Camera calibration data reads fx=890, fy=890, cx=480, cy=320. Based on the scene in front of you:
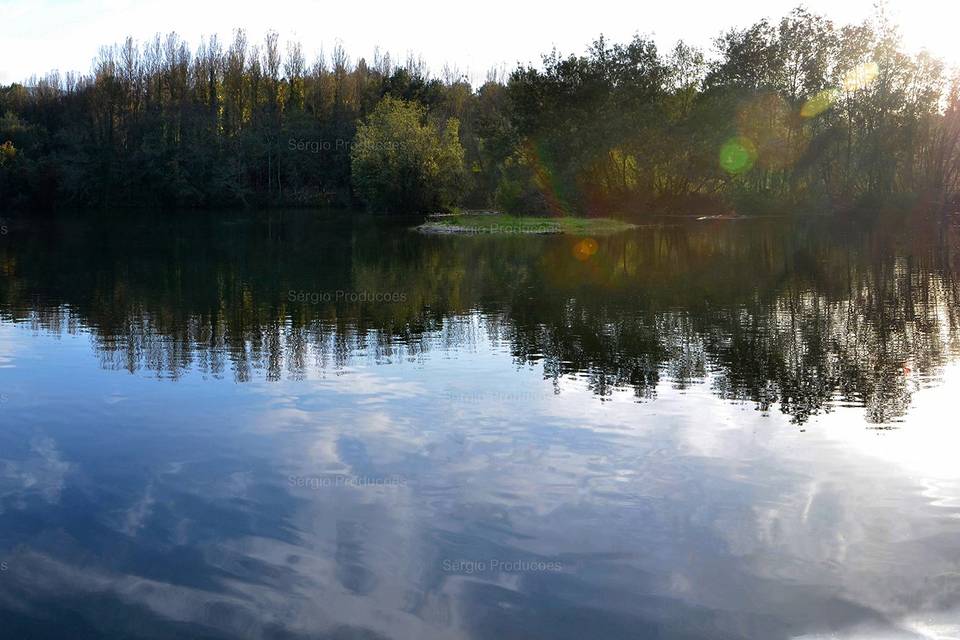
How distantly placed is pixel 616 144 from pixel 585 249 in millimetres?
35309

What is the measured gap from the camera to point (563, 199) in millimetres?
82250

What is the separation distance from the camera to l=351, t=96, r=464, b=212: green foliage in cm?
8494

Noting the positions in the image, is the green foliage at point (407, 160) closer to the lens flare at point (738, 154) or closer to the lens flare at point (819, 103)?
the lens flare at point (738, 154)

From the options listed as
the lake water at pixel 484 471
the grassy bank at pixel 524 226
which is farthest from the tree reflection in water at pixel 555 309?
the grassy bank at pixel 524 226

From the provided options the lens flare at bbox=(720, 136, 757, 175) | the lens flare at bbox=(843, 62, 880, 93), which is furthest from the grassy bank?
the lens flare at bbox=(843, 62, 880, 93)

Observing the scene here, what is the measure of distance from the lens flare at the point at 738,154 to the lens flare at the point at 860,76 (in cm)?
952

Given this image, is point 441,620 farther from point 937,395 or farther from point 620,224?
point 620,224

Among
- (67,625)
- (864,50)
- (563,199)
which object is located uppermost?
(864,50)

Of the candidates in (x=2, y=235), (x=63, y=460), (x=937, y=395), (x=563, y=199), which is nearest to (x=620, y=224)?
(x=563, y=199)

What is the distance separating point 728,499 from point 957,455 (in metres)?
3.75

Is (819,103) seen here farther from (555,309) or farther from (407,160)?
(555,309)

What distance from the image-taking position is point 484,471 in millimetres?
11359

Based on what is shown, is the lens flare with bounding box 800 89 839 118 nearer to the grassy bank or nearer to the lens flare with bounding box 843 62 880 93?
the lens flare with bounding box 843 62 880 93

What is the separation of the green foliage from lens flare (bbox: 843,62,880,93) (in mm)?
35491
